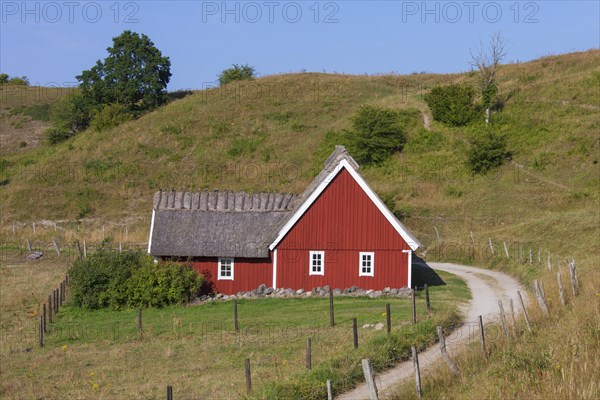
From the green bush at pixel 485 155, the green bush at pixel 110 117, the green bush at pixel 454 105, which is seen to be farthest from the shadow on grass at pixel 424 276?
the green bush at pixel 110 117

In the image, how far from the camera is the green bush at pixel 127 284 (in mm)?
35406

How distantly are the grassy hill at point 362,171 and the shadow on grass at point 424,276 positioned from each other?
3.67 metres

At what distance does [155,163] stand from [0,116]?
143 feet

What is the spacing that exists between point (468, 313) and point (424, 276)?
12052mm

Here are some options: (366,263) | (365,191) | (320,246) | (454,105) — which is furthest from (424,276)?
(454,105)

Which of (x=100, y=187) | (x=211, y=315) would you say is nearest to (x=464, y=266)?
(x=211, y=315)

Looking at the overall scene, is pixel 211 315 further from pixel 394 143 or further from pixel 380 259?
pixel 394 143

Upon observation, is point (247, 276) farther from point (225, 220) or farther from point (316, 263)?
point (316, 263)

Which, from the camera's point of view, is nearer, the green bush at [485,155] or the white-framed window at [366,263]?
the white-framed window at [366,263]

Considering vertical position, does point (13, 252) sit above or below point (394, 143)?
below

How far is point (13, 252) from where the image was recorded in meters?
52.3

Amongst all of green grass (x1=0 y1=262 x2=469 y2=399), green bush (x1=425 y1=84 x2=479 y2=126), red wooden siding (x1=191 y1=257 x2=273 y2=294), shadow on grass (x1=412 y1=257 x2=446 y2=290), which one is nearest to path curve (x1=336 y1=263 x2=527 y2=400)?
green grass (x1=0 y1=262 x2=469 y2=399)

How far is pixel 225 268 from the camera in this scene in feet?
125

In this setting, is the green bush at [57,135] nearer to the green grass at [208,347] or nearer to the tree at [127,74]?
the tree at [127,74]
